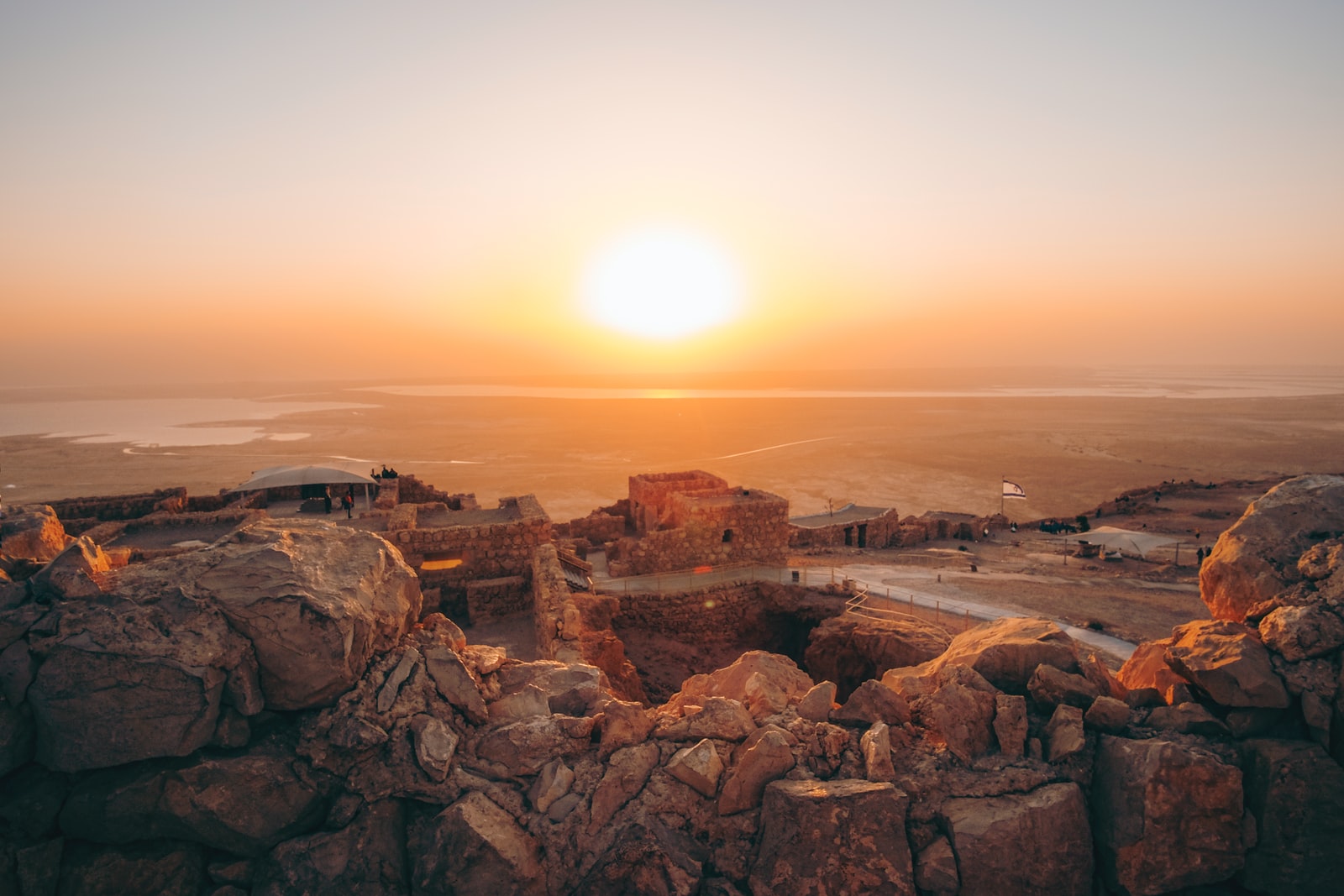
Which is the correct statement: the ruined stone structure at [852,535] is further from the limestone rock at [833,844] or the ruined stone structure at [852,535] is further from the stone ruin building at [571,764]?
the limestone rock at [833,844]

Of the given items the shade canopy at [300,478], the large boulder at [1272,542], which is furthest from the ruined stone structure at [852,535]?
the large boulder at [1272,542]

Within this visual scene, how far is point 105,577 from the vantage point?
14.3ft

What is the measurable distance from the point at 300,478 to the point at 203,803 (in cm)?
1947

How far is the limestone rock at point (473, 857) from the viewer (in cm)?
411

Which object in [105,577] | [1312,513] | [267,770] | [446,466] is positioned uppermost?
[1312,513]

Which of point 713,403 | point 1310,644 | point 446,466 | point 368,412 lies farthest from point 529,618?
point 713,403

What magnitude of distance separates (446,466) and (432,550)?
1310 inches

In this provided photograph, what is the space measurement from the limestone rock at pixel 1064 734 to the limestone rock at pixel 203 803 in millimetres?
4798

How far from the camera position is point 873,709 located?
4859mm

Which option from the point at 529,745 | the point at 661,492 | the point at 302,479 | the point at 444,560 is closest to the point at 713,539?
the point at 661,492

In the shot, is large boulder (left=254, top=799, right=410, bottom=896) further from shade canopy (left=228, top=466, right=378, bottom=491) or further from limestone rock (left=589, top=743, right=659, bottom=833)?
shade canopy (left=228, top=466, right=378, bottom=491)

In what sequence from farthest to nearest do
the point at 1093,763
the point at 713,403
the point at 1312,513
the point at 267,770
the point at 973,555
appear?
1. the point at 713,403
2. the point at 973,555
3. the point at 1312,513
4. the point at 1093,763
5. the point at 267,770

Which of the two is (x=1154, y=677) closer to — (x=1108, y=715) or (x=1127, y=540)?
(x=1108, y=715)

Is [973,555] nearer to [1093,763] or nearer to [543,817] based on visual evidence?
[1093,763]
